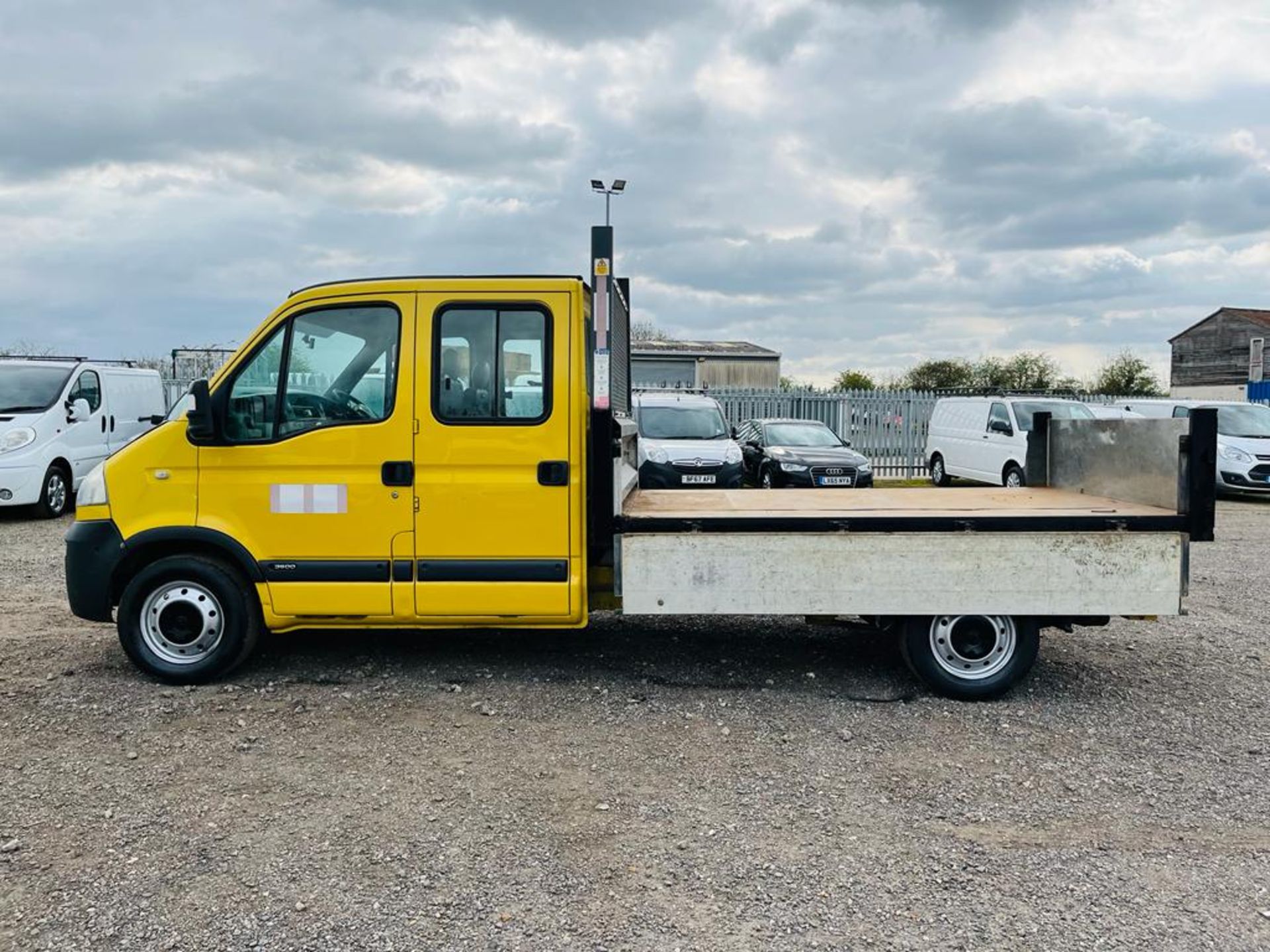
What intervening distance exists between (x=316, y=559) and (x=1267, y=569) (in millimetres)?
9310

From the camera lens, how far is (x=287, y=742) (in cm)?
473

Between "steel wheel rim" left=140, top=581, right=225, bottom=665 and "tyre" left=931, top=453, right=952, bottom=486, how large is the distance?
1577 cm

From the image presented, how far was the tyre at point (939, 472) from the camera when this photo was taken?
18844mm

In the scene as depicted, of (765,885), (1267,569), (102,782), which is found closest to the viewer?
(765,885)

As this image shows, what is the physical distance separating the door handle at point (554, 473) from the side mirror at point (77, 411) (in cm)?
1081

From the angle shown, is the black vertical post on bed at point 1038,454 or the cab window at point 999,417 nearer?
the black vertical post on bed at point 1038,454

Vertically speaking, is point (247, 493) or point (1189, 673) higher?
point (247, 493)

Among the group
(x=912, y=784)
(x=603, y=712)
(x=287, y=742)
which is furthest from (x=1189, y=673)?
(x=287, y=742)

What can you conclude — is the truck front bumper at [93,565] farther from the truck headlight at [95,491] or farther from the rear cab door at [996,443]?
the rear cab door at [996,443]

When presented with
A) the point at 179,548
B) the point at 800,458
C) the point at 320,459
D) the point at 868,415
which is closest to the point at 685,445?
the point at 800,458

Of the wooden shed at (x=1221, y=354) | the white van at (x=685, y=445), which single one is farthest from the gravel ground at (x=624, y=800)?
the wooden shed at (x=1221, y=354)

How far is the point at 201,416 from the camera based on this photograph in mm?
5223

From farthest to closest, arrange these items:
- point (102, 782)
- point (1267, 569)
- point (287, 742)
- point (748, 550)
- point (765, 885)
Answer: point (1267, 569) < point (748, 550) < point (287, 742) < point (102, 782) < point (765, 885)

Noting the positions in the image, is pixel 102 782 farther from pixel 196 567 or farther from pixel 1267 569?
pixel 1267 569
